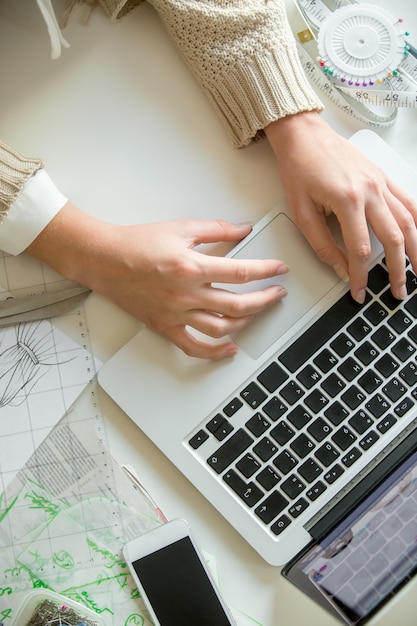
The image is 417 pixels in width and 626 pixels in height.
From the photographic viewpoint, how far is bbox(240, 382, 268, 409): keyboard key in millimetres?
727

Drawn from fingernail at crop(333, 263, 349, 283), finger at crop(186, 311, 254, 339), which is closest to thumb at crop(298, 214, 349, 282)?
fingernail at crop(333, 263, 349, 283)

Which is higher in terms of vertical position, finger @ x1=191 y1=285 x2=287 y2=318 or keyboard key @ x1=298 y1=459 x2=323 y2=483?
finger @ x1=191 y1=285 x2=287 y2=318

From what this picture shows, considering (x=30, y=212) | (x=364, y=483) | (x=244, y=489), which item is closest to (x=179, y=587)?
(x=244, y=489)

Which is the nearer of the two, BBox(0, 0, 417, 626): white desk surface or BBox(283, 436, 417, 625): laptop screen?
BBox(283, 436, 417, 625): laptop screen

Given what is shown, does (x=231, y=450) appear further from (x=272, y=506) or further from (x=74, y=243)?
(x=74, y=243)

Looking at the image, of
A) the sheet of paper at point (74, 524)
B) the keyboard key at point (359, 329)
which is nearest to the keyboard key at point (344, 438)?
the keyboard key at point (359, 329)

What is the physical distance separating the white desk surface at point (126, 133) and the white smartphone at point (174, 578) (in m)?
0.07

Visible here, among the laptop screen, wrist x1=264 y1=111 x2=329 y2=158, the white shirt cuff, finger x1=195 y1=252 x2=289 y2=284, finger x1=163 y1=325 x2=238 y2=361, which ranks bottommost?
the laptop screen

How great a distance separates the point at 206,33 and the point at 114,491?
521 millimetres

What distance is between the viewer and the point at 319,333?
2.40ft

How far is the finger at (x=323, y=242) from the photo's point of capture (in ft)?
2.39

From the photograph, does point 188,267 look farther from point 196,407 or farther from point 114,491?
point 114,491

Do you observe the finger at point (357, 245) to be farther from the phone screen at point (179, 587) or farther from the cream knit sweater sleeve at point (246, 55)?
the phone screen at point (179, 587)

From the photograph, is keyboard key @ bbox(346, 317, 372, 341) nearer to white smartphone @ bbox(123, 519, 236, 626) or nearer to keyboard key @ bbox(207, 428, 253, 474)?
keyboard key @ bbox(207, 428, 253, 474)
